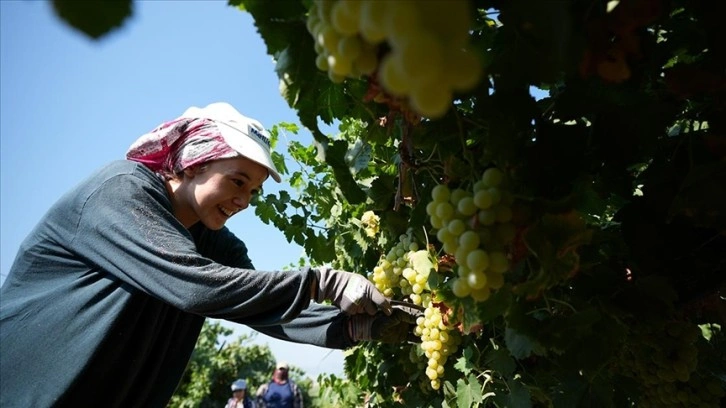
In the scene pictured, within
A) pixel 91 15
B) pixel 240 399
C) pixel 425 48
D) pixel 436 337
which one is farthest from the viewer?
pixel 240 399

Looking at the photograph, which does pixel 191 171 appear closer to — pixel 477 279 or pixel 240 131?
pixel 240 131

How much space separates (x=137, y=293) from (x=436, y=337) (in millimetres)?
1087

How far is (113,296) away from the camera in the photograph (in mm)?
1869

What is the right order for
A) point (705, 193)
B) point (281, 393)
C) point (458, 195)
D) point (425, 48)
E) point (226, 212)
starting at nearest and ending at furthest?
1. point (425, 48)
2. point (458, 195)
3. point (705, 193)
4. point (226, 212)
5. point (281, 393)

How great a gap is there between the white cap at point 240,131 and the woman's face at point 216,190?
0.05 meters

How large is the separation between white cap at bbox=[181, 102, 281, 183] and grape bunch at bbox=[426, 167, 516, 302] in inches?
59.7

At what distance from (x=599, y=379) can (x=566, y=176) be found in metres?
0.74

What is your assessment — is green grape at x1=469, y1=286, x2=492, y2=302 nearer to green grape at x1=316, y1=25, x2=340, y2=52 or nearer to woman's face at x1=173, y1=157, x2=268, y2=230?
green grape at x1=316, y1=25, x2=340, y2=52

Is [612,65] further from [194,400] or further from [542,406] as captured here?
[194,400]

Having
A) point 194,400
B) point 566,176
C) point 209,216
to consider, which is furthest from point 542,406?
point 194,400

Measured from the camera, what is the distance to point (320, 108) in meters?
1.20

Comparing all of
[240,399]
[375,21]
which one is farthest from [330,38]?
[240,399]

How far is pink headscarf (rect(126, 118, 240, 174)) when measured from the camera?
2.22 m

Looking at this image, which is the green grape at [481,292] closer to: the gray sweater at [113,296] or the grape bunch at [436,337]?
the grape bunch at [436,337]
